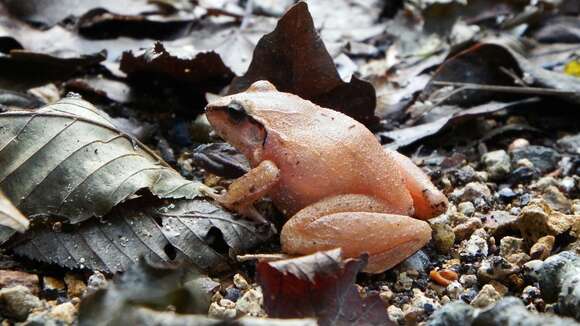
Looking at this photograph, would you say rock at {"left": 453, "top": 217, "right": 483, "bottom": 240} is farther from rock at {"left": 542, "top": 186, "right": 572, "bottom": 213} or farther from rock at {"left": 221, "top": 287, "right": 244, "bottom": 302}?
rock at {"left": 221, "top": 287, "right": 244, "bottom": 302}

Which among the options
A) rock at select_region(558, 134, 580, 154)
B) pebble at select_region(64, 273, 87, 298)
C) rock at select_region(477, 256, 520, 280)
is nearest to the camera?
pebble at select_region(64, 273, 87, 298)

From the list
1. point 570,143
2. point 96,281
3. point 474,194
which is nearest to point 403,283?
point 474,194

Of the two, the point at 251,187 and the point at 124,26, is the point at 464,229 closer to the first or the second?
the point at 251,187

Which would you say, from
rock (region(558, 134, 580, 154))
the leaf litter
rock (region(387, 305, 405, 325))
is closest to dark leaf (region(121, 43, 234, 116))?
the leaf litter

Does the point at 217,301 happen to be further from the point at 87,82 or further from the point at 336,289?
the point at 87,82

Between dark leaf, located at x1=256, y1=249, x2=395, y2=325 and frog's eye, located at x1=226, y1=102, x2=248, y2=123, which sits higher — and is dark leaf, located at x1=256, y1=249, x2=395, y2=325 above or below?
below

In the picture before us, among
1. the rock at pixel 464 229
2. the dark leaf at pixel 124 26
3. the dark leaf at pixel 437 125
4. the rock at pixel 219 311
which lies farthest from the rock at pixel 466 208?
the dark leaf at pixel 124 26

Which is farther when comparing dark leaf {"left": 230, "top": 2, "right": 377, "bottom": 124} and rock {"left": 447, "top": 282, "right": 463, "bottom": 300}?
dark leaf {"left": 230, "top": 2, "right": 377, "bottom": 124}

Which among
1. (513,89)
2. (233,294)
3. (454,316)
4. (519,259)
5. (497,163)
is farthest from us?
(513,89)
